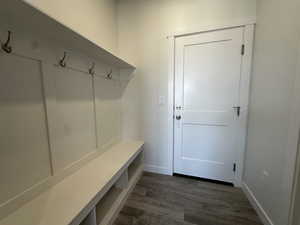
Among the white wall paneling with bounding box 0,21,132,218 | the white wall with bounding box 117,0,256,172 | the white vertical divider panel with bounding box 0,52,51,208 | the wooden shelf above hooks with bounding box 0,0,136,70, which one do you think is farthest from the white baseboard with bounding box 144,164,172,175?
the wooden shelf above hooks with bounding box 0,0,136,70

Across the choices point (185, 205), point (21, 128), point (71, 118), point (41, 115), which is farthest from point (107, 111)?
point (185, 205)

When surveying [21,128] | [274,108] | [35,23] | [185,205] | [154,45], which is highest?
[154,45]

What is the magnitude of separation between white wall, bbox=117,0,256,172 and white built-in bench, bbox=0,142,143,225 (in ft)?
1.73

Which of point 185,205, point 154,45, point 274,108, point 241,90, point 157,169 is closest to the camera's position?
point 274,108

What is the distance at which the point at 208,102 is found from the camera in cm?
190

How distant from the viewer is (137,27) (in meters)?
2.09

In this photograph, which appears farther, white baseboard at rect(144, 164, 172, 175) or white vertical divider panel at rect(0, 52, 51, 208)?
white baseboard at rect(144, 164, 172, 175)

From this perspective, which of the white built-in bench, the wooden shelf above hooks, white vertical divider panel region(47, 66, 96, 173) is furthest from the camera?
white vertical divider panel region(47, 66, 96, 173)

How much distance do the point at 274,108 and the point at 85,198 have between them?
1.76m

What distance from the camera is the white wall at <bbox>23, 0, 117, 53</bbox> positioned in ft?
3.99

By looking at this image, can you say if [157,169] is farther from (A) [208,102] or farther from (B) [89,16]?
(B) [89,16]

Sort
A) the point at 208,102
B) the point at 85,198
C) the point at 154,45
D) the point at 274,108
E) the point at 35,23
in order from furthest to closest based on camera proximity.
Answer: the point at 154,45
the point at 208,102
the point at 274,108
the point at 85,198
the point at 35,23

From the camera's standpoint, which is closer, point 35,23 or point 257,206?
point 35,23

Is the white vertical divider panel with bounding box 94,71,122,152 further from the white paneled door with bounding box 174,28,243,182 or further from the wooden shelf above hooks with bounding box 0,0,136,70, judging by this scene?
the white paneled door with bounding box 174,28,243,182
